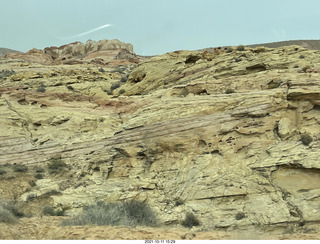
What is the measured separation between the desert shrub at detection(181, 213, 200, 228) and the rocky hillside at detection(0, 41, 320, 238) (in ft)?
0.57

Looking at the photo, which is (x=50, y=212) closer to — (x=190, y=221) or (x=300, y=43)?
(x=190, y=221)

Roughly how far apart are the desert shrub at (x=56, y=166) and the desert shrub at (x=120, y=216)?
187 inches

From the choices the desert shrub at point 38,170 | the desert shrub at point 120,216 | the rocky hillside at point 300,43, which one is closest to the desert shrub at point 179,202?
the desert shrub at point 120,216

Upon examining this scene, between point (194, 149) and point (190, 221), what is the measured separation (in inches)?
152

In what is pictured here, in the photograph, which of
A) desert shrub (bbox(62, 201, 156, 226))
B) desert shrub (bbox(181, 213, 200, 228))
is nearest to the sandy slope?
desert shrub (bbox(62, 201, 156, 226))

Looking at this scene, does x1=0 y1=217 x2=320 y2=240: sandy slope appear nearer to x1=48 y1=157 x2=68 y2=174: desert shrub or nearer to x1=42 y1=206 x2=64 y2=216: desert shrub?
x1=42 y1=206 x2=64 y2=216: desert shrub

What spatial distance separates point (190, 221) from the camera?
1020 centimetres

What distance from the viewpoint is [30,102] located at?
2119cm

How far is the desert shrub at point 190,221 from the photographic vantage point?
33.1 ft

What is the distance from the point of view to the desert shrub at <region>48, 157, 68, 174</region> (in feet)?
49.5

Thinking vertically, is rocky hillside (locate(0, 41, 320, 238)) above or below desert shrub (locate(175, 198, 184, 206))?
above

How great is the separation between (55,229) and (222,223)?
5.49 m

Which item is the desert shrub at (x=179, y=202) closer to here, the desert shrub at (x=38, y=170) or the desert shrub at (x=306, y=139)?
the desert shrub at (x=306, y=139)

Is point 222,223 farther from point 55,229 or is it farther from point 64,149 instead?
point 64,149
